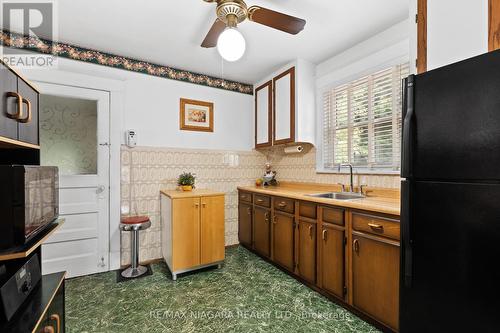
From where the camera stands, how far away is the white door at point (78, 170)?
255cm

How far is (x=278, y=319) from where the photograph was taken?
190 centimetres

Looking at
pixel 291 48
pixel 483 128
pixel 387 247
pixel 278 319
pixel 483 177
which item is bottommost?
pixel 278 319

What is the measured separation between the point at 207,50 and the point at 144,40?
0.67 meters

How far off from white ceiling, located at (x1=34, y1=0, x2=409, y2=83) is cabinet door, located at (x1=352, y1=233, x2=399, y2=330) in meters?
1.91

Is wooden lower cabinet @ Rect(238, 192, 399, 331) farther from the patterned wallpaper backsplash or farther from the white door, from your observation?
the white door

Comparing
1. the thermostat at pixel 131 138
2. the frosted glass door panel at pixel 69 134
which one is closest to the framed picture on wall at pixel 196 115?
the thermostat at pixel 131 138

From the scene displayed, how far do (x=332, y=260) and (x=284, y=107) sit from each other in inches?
77.1

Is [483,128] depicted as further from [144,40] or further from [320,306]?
[144,40]

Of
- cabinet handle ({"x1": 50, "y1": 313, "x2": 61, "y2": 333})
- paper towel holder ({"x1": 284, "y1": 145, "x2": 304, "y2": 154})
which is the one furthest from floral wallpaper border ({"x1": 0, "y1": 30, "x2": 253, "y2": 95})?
cabinet handle ({"x1": 50, "y1": 313, "x2": 61, "y2": 333})

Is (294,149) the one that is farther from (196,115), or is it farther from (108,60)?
(108,60)

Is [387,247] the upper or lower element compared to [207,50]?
lower

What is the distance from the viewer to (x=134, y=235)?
8.91 feet

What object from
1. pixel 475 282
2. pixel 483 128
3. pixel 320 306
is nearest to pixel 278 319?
pixel 320 306

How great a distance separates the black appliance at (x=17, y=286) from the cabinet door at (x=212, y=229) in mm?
1630
